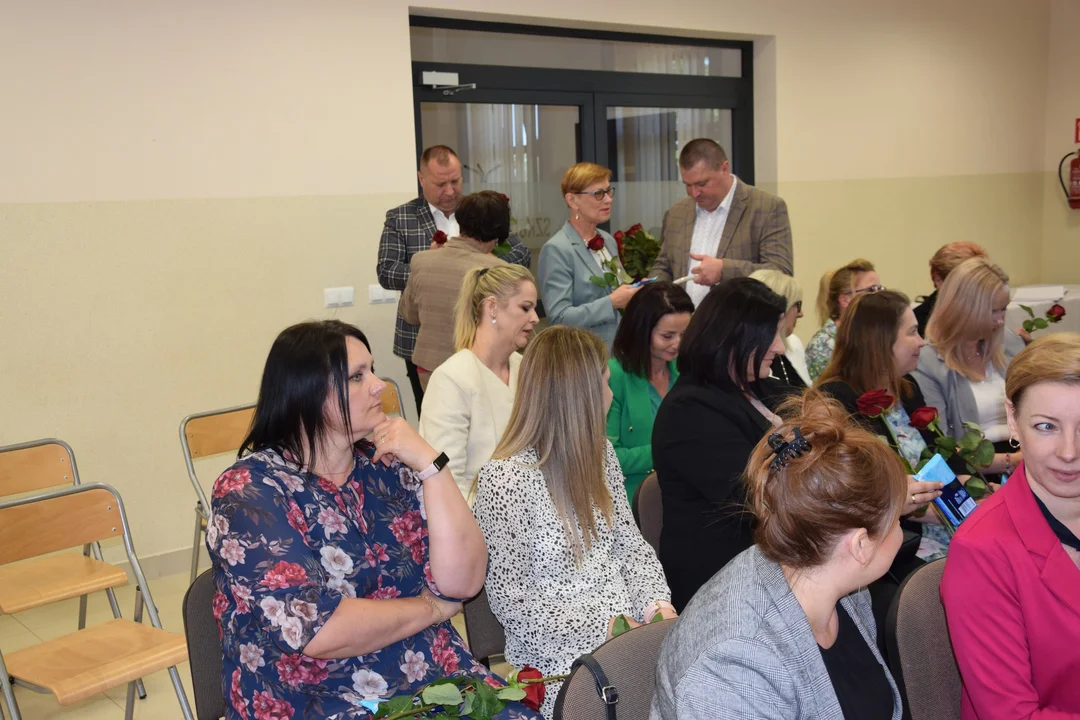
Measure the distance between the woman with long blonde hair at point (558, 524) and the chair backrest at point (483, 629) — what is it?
0.06 m

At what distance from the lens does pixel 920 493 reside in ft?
7.79

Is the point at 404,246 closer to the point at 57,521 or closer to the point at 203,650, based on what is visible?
the point at 57,521

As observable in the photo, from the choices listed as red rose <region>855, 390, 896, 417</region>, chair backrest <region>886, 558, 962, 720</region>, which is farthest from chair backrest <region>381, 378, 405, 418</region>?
chair backrest <region>886, 558, 962, 720</region>

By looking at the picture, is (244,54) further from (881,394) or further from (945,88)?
(945,88)

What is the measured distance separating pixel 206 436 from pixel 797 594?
2.84 metres

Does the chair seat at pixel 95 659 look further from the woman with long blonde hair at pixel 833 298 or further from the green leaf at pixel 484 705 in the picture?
the woman with long blonde hair at pixel 833 298

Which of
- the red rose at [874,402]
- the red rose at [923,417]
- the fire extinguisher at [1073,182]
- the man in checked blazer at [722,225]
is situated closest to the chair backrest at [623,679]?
the red rose at [874,402]

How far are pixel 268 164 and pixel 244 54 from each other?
529mm

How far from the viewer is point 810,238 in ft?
23.1

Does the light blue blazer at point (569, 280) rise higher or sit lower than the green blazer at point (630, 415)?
higher

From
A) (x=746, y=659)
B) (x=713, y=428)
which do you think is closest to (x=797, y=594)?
(x=746, y=659)

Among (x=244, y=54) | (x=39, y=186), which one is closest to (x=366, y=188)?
(x=244, y=54)

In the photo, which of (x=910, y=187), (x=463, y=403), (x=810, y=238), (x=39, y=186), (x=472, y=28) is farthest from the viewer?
(x=910, y=187)

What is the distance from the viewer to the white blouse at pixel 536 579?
87.5 inches
